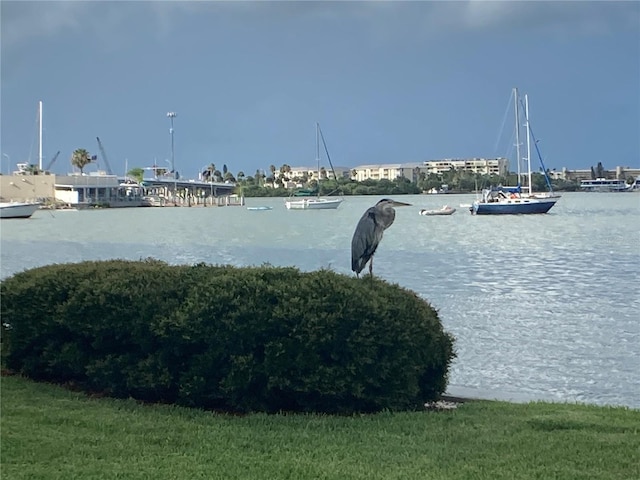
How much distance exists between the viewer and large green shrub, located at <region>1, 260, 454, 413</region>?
20.6ft

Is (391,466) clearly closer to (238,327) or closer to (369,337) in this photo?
(369,337)

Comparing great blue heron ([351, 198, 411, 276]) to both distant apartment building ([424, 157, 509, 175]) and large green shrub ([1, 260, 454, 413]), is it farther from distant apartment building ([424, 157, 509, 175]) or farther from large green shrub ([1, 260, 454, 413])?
distant apartment building ([424, 157, 509, 175])

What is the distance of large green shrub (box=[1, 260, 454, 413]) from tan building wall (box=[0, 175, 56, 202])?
349 feet

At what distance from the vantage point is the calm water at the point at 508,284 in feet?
32.7

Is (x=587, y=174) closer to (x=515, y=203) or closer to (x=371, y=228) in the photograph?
(x=515, y=203)

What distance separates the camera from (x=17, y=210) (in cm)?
8475

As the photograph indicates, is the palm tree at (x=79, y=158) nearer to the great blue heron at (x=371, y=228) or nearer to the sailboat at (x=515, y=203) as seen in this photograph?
the sailboat at (x=515, y=203)

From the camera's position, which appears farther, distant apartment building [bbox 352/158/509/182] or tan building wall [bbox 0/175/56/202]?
distant apartment building [bbox 352/158/509/182]

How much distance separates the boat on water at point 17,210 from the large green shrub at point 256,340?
80200 millimetres

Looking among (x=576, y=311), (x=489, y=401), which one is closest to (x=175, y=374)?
(x=489, y=401)

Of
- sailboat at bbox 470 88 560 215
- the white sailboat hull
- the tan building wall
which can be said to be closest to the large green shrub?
sailboat at bbox 470 88 560 215

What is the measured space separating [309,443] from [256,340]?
44.2 inches

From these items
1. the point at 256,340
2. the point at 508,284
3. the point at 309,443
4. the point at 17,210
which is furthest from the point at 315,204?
the point at 309,443

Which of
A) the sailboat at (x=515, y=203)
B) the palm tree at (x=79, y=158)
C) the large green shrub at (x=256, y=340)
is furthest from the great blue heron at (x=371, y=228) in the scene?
the palm tree at (x=79, y=158)
